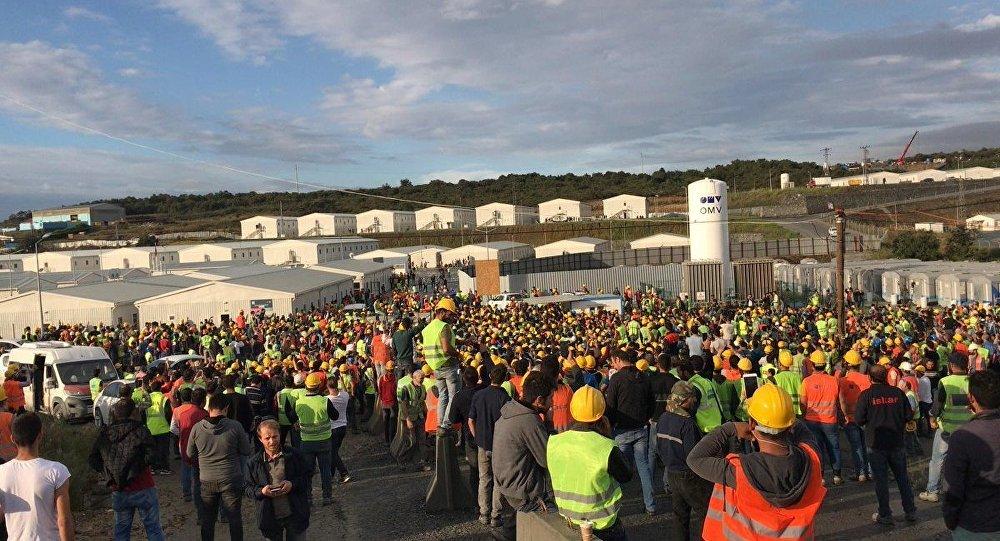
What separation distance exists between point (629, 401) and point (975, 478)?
11.0 ft

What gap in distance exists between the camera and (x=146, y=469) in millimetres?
6254

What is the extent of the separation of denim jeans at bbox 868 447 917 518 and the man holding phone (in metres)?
5.14

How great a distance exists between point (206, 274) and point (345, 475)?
37385 millimetres

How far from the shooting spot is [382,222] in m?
99.8

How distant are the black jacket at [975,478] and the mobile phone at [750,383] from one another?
396cm

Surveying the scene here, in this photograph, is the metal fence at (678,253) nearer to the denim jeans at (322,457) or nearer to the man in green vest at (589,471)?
the denim jeans at (322,457)

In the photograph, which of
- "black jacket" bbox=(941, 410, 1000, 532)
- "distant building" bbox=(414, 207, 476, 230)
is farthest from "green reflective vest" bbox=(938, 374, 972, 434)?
"distant building" bbox=(414, 207, 476, 230)

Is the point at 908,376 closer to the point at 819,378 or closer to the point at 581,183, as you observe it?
the point at 819,378

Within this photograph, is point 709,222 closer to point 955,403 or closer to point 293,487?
point 955,403

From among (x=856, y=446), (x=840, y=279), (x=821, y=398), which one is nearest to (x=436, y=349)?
(x=821, y=398)

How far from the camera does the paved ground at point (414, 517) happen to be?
6816mm

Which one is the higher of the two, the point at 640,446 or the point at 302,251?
the point at 302,251

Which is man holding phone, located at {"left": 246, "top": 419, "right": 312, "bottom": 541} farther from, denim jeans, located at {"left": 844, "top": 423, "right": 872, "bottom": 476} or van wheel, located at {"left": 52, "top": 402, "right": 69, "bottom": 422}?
van wheel, located at {"left": 52, "top": 402, "right": 69, "bottom": 422}

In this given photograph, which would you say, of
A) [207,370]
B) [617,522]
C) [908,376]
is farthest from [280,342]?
[617,522]
